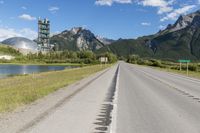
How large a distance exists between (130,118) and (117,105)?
341cm

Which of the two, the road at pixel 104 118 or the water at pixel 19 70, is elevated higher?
the road at pixel 104 118

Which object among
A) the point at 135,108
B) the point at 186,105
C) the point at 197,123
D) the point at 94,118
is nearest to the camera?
the point at 197,123

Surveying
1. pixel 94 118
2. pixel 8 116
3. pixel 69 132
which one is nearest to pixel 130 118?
pixel 94 118

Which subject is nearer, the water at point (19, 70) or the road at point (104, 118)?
the road at point (104, 118)

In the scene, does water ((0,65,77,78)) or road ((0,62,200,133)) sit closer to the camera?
road ((0,62,200,133))

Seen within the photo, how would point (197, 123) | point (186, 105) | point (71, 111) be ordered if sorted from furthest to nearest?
point (186, 105) → point (71, 111) → point (197, 123)

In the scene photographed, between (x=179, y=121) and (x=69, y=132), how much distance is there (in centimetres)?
375

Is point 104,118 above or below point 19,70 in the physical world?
above

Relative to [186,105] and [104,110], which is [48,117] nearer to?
[104,110]

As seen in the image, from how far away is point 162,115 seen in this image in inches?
480

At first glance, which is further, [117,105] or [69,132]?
[117,105]

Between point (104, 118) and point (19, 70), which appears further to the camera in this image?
point (19, 70)

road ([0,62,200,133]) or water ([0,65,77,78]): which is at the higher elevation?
road ([0,62,200,133])

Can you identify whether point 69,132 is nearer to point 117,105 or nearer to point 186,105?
point 117,105
